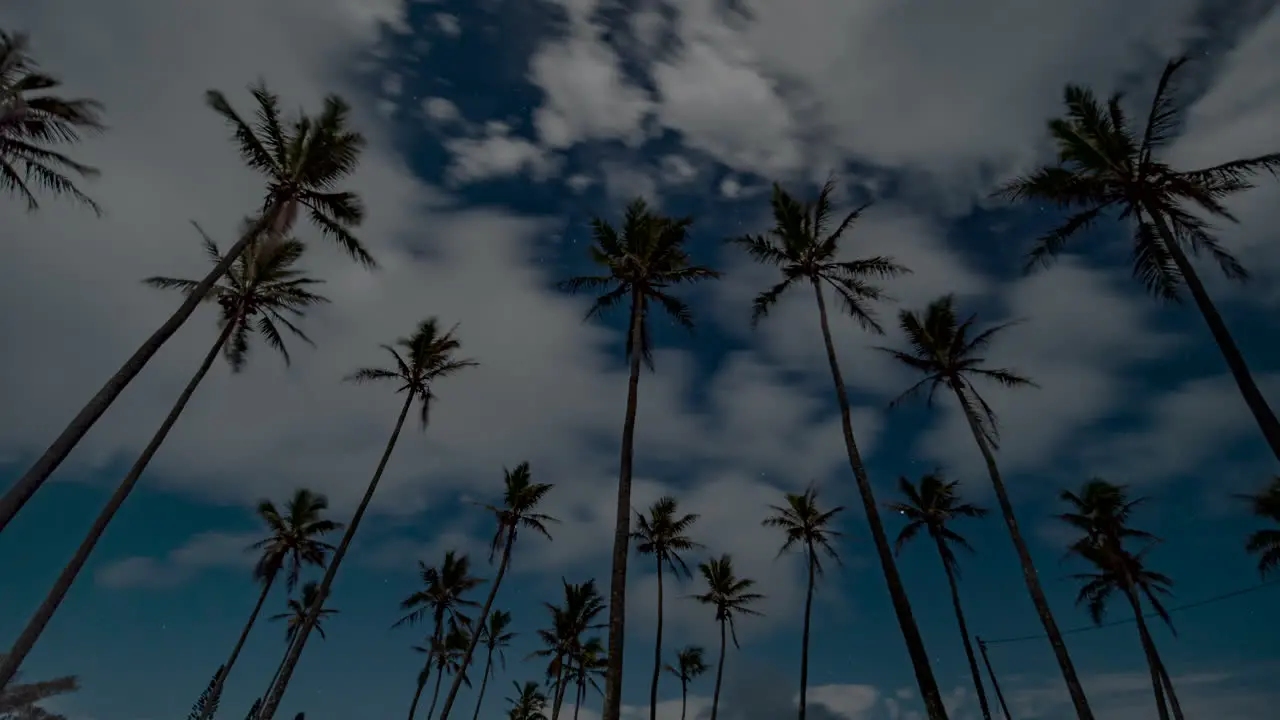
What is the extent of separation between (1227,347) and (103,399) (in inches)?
971

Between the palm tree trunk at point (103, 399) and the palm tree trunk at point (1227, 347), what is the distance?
889 inches

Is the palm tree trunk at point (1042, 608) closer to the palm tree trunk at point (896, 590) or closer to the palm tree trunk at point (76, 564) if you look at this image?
the palm tree trunk at point (896, 590)

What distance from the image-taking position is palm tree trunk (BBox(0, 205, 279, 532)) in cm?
1174

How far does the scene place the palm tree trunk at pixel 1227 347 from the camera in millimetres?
13703

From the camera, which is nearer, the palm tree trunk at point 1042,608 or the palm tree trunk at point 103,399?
the palm tree trunk at point 103,399

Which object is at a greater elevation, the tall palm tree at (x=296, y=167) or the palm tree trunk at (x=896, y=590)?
the tall palm tree at (x=296, y=167)

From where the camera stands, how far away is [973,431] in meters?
21.9

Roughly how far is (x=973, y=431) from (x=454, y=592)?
30.3m

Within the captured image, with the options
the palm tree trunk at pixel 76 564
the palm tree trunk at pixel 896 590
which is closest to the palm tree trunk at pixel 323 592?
the palm tree trunk at pixel 76 564

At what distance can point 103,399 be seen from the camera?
1355cm

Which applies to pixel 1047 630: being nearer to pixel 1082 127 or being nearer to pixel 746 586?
pixel 1082 127

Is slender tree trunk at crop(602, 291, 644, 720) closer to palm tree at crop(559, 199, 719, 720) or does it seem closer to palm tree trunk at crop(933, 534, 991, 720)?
palm tree at crop(559, 199, 719, 720)

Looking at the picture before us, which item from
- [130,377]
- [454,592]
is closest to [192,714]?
[454,592]

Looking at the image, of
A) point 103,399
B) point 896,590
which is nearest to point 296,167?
point 103,399
